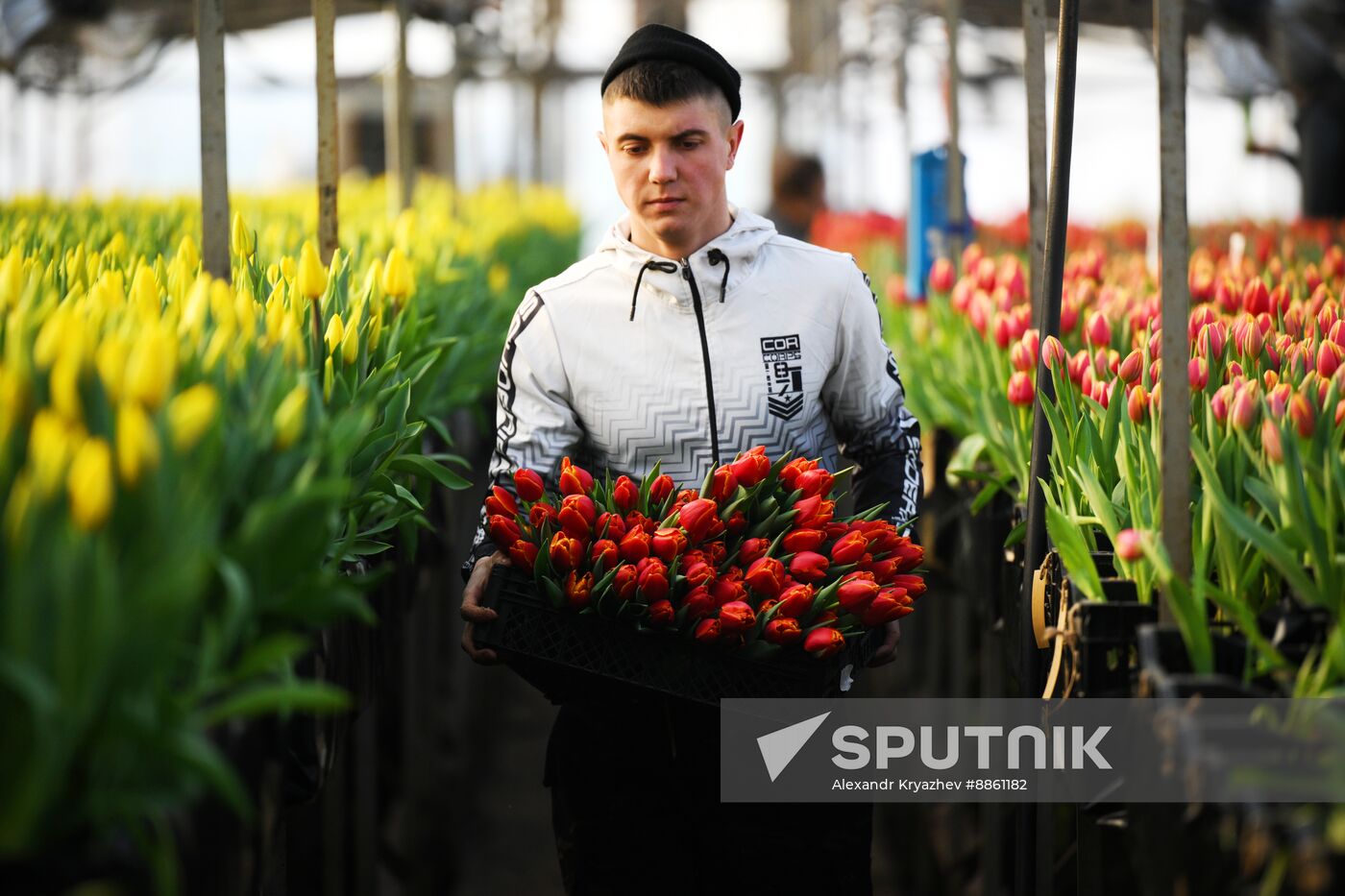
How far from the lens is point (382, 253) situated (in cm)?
406

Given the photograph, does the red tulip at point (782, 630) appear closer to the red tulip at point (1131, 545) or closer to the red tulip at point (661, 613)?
the red tulip at point (661, 613)

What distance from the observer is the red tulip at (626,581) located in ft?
6.72

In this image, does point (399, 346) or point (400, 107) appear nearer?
point (399, 346)

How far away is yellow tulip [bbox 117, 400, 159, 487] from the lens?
52.6 inches

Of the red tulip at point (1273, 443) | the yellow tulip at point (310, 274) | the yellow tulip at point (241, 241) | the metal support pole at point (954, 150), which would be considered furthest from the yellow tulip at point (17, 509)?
the metal support pole at point (954, 150)

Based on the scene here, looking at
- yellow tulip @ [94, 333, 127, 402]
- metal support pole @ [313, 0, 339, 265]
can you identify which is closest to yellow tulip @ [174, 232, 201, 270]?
metal support pole @ [313, 0, 339, 265]

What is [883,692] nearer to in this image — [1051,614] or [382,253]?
[382,253]

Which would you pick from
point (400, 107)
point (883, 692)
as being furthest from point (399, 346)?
point (883, 692)

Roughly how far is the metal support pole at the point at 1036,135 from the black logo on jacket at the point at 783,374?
81 centimetres

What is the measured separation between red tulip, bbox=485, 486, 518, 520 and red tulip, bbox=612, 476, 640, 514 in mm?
158

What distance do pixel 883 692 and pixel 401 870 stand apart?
2.60 metres

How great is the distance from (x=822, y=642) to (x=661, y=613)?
0.73 ft

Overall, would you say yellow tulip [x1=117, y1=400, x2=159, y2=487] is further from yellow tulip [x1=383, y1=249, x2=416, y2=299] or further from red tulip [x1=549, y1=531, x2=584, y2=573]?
yellow tulip [x1=383, y1=249, x2=416, y2=299]
